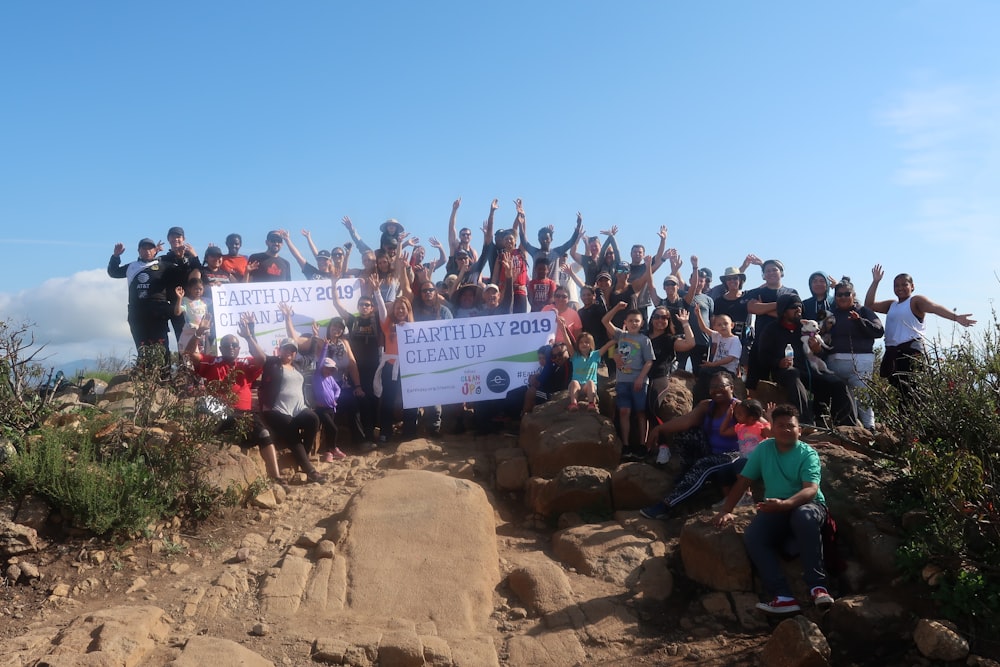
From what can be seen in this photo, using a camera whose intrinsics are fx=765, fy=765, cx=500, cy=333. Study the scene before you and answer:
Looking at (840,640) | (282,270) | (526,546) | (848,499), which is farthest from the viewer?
(282,270)

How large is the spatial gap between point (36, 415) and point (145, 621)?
3.14 metres

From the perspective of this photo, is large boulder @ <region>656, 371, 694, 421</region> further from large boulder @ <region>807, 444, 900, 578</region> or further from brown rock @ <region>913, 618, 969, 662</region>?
brown rock @ <region>913, 618, 969, 662</region>

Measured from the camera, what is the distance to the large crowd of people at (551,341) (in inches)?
328

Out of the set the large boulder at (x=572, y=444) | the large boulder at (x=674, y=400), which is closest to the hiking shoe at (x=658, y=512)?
the large boulder at (x=572, y=444)

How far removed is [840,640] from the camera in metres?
5.45

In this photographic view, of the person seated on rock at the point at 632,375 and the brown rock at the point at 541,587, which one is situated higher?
the person seated on rock at the point at 632,375

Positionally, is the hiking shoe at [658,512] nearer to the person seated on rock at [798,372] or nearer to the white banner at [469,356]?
the person seated on rock at [798,372]

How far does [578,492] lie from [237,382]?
155 inches

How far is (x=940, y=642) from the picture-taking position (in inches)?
200

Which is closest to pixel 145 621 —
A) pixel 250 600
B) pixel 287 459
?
pixel 250 600

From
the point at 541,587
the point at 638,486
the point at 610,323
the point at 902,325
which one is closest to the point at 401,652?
the point at 541,587

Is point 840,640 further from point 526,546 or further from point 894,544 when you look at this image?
point 526,546

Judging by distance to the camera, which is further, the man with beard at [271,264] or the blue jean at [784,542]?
the man with beard at [271,264]

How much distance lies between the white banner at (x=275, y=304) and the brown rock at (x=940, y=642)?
738cm
